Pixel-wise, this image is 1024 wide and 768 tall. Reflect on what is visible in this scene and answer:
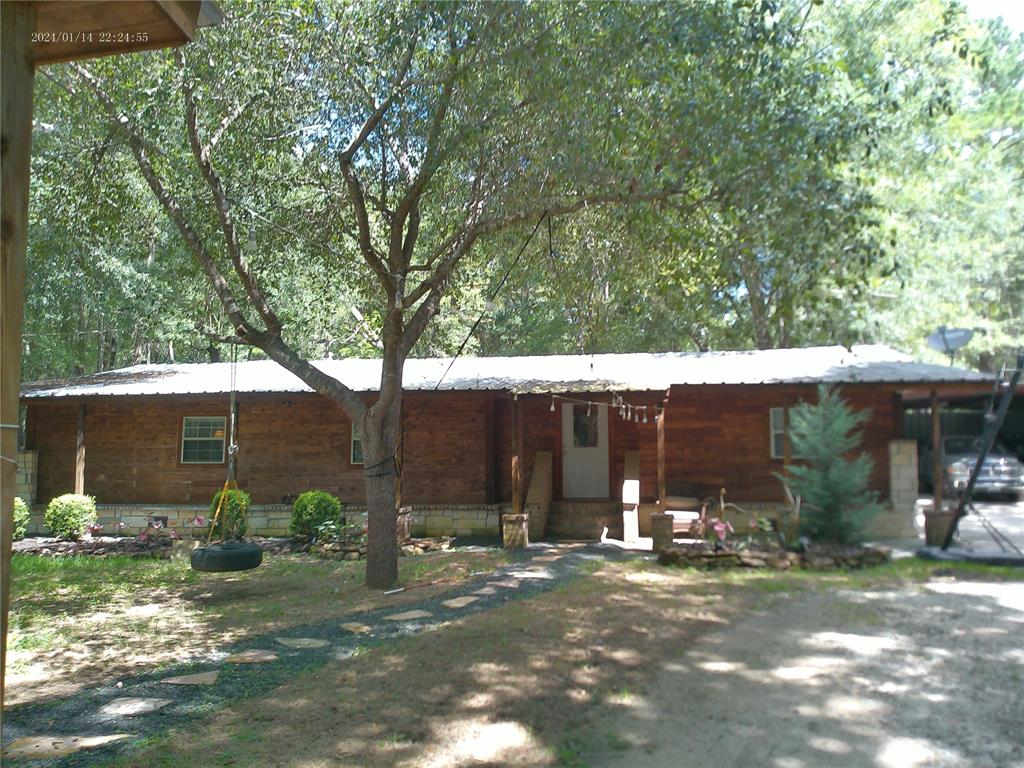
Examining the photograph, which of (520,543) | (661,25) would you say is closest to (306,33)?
(661,25)

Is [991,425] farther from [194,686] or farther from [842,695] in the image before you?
[194,686]

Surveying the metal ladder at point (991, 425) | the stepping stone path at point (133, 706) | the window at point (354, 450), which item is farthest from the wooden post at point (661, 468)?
the stepping stone path at point (133, 706)

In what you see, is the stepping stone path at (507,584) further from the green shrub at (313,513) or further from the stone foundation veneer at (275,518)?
the green shrub at (313,513)

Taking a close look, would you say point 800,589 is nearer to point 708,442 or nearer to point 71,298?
point 708,442

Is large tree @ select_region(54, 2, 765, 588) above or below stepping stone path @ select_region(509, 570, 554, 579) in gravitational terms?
above

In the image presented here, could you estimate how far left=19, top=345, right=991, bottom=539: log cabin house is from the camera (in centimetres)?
1368

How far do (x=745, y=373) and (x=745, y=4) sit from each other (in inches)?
297

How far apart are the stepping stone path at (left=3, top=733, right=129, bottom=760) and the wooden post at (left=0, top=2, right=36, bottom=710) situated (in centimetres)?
237

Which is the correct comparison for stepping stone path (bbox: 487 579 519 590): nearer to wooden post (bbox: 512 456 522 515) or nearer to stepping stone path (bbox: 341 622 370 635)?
stepping stone path (bbox: 341 622 370 635)

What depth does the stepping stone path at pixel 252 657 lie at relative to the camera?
613 cm

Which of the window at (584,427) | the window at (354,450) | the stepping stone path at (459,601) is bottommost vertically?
the stepping stone path at (459,601)

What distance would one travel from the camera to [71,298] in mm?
21453

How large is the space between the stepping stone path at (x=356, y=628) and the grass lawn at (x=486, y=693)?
1.77 feet

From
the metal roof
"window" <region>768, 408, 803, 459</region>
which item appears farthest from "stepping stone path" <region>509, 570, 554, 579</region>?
"window" <region>768, 408, 803, 459</region>
